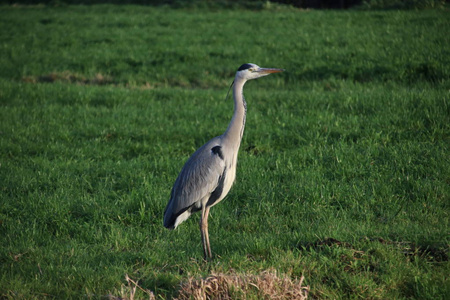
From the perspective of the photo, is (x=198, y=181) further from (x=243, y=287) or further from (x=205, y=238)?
(x=243, y=287)

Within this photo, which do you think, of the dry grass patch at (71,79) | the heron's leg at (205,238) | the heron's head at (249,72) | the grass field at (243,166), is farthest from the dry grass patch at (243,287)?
the dry grass patch at (71,79)

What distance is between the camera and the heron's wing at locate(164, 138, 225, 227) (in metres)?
5.02

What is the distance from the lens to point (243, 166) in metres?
7.23

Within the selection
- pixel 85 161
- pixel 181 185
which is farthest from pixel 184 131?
pixel 181 185

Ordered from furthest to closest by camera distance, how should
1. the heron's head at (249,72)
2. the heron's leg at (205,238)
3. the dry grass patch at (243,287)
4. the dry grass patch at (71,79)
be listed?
1. the dry grass patch at (71,79)
2. the heron's head at (249,72)
3. the heron's leg at (205,238)
4. the dry grass patch at (243,287)

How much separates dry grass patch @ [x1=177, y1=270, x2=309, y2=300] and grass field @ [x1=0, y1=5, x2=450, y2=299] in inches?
2.9

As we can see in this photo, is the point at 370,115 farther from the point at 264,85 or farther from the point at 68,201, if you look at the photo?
the point at 68,201

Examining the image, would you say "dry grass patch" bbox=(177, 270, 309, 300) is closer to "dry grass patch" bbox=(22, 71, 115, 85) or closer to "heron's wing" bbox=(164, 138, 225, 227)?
"heron's wing" bbox=(164, 138, 225, 227)

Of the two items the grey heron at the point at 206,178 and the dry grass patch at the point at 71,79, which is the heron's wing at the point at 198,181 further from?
the dry grass patch at the point at 71,79

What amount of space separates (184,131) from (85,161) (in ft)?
6.84

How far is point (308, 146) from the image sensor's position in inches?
312

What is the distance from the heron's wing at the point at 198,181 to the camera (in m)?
5.02

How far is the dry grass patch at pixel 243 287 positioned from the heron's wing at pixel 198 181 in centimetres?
125

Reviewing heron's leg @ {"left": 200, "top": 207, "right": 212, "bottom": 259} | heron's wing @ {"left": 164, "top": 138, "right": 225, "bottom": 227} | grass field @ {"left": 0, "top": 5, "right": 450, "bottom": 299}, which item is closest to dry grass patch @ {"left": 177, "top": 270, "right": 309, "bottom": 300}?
grass field @ {"left": 0, "top": 5, "right": 450, "bottom": 299}
